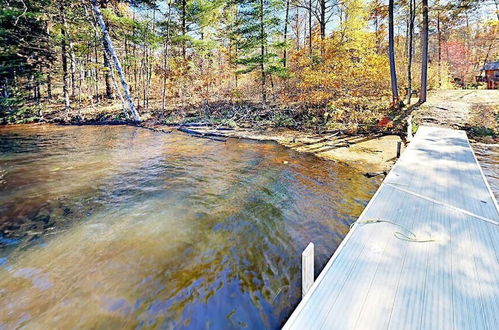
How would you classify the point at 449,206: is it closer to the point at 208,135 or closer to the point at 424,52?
the point at 208,135

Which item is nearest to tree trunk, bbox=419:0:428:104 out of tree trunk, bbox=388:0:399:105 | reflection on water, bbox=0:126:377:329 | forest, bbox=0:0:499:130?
forest, bbox=0:0:499:130

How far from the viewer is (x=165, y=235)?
13.3 feet

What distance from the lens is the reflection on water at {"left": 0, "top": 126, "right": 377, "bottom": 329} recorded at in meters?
2.82

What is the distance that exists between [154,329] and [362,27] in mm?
15576

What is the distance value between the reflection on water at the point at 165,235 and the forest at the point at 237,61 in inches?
225

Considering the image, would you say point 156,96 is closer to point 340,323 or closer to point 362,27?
point 362,27

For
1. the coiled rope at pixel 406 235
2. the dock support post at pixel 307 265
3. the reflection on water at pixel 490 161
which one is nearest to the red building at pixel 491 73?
the reflection on water at pixel 490 161

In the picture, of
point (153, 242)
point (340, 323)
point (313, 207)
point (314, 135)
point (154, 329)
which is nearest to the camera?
point (340, 323)

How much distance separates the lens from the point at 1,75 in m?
15.5

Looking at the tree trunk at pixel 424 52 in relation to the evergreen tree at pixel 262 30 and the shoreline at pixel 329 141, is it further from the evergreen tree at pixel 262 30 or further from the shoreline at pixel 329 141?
the evergreen tree at pixel 262 30

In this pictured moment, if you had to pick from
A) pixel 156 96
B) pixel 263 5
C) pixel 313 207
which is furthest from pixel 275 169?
pixel 156 96

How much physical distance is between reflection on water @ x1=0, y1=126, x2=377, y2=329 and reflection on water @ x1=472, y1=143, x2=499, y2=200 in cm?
262

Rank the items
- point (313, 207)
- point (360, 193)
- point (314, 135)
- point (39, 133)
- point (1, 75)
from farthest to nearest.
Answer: point (1, 75) < point (39, 133) < point (314, 135) < point (360, 193) < point (313, 207)

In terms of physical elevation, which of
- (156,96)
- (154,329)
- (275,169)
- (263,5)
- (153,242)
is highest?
(263,5)
